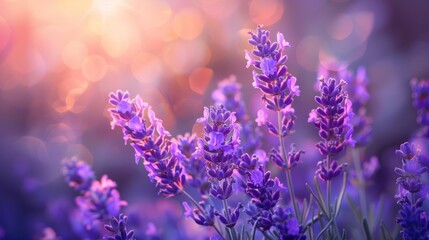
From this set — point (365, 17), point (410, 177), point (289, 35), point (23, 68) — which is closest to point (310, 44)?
point (289, 35)

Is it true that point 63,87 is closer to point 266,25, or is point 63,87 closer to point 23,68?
point 23,68

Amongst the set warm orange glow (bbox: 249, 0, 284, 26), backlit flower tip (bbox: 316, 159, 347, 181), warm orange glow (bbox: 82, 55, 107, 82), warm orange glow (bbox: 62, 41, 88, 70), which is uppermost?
warm orange glow (bbox: 249, 0, 284, 26)

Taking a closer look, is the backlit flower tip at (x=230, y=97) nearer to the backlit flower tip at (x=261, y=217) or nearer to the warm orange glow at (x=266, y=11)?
the backlit flower tip at (x=261, y=217)

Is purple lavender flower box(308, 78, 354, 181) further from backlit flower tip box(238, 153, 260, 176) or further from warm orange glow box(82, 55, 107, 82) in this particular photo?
warm orange glow box(82, 55, 107, 82)

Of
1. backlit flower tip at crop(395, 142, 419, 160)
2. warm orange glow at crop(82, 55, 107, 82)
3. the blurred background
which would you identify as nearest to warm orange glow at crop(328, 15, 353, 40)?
the blurred background

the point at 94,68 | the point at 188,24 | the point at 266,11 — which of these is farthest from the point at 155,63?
the point at 266,11

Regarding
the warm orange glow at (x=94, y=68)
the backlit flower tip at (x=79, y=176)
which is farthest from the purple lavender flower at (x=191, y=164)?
the warm orange glow at (x=94, y=68)

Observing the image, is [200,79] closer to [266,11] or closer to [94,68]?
[94,68]
